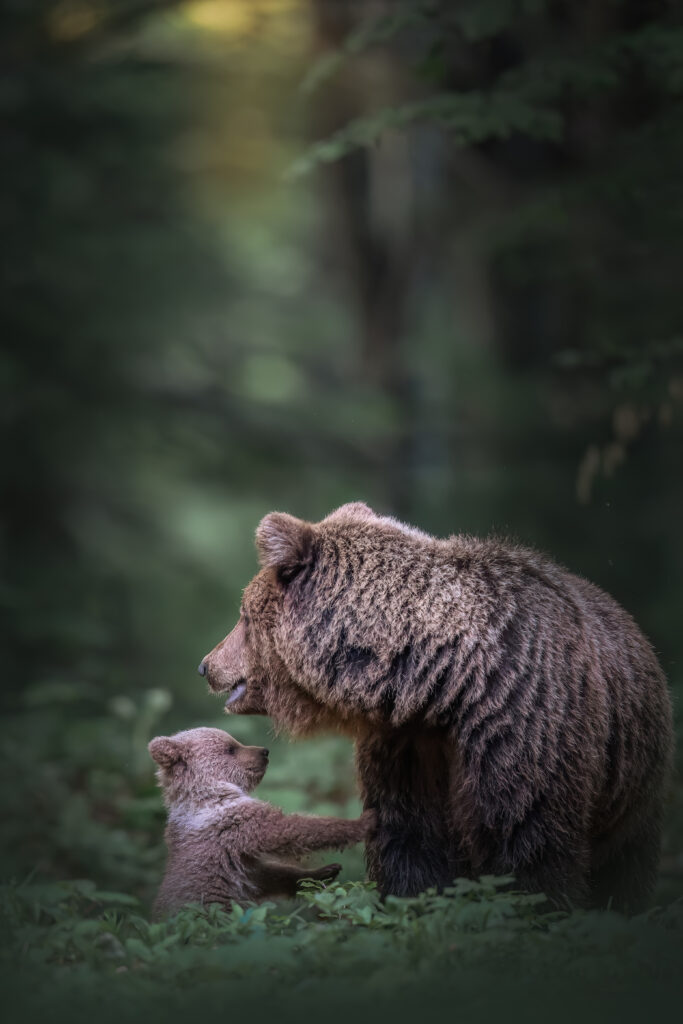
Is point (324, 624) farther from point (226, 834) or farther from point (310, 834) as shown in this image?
point (226, 834)

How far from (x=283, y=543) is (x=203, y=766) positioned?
118 cm

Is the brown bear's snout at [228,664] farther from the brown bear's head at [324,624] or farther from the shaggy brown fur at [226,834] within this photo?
the shaggy brown fur at [226,834]

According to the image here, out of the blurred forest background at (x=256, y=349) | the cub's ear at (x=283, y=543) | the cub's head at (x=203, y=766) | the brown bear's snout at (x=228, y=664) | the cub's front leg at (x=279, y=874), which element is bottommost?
the cub's front leg at (x=279, y=874)

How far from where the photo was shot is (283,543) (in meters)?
4.50

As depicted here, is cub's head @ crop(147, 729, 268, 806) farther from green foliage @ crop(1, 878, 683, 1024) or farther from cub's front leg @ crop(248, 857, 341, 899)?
green foliage @ crop(1, 878, 683, 1024)

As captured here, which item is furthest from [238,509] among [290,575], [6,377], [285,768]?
[290,575]

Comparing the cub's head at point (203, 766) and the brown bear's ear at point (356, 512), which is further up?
the brown bear's ear at point (356, 512)

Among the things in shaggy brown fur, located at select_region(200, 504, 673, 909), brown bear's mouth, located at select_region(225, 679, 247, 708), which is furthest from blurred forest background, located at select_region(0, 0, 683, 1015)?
brown bear's mouth, located at select_region(225, 679, 247, 708)

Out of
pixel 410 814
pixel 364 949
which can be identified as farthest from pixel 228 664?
pixel 364 949

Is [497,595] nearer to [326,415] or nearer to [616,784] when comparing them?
[616,784]

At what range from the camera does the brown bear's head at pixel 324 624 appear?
4398mm

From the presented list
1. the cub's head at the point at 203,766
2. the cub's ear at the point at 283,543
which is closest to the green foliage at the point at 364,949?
the cub's head at the point at 203,766

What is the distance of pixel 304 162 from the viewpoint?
290 inches

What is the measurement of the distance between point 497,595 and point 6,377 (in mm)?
6724
